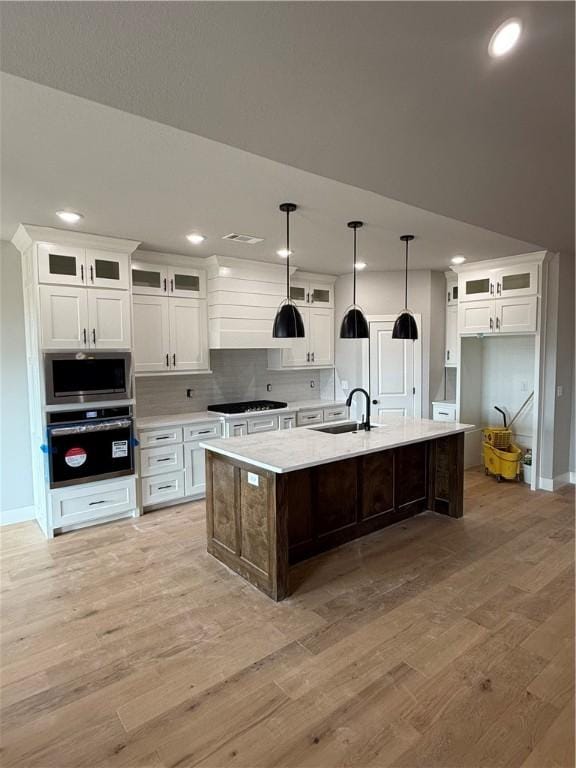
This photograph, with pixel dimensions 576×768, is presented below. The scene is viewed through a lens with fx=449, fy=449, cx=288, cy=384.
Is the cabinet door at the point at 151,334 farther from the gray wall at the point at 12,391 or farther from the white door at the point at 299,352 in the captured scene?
the white door at the point at 299,352

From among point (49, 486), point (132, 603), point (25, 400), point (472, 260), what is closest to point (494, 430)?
point (472, 260)

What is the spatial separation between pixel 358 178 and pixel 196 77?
1.24 metres

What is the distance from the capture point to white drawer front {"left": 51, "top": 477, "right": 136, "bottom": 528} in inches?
156

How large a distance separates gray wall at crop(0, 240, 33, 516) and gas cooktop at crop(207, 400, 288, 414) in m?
1.91

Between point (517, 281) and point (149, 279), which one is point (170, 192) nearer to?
point (149, 279)

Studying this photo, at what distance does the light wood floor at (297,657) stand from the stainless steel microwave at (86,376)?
128 centimetres

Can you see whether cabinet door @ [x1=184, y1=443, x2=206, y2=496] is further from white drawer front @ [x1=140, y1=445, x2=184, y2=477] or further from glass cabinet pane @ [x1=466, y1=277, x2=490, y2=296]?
glass cabinet pane @ [x1=466, y1=277, x2=490, y2=296]

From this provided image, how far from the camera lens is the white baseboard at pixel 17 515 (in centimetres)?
428

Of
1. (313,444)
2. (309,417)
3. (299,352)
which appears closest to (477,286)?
(299,352)

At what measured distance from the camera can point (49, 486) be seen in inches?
153

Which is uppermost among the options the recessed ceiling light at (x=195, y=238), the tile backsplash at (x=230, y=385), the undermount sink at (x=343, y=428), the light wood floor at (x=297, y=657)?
the recessed ceiling light at (x=195, y=238)

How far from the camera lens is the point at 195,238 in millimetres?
4180

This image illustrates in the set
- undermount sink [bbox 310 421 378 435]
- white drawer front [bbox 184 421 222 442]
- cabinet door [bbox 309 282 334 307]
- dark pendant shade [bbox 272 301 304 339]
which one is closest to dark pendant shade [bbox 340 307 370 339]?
dark pendant shade [bbox 272 301 304 339]

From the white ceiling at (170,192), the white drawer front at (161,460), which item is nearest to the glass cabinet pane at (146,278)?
the white ceiling at (170,192)
